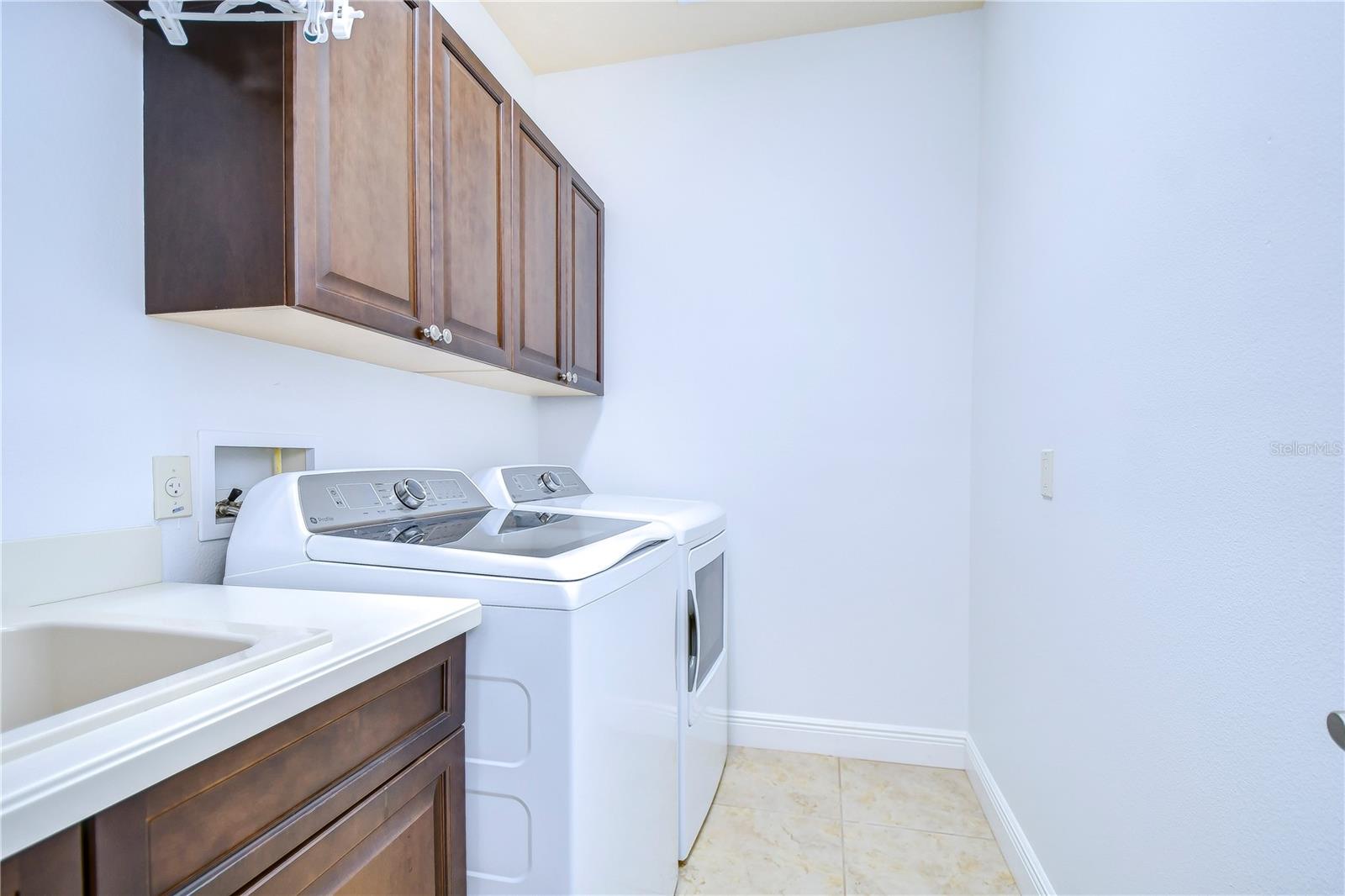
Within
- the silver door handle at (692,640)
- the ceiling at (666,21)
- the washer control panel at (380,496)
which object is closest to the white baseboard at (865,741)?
the silver door handle at (692,640)

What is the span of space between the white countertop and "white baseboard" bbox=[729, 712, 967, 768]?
5.69 ft

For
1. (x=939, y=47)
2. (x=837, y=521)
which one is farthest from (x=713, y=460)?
(x=939, y=47)

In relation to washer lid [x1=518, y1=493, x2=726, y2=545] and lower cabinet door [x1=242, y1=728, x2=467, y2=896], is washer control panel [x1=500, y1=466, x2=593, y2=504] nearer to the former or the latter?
washer lid [x1=518, y1=493, x2=726, y2=545]

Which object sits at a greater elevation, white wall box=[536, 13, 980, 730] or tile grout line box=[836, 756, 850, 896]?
white wall box=[536, 13, 980, 730]

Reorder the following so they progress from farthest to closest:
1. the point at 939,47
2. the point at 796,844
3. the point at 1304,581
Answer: the point at 939,47, the point at 796,844, the point at 1304,581

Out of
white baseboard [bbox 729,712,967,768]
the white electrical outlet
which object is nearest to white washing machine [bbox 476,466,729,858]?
white baseboard [bbox 729,712,967,768]

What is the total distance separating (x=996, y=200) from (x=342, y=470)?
2.06 metres

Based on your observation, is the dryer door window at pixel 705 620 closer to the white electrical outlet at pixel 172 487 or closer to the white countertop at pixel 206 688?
the white countertop at pixel 206 688

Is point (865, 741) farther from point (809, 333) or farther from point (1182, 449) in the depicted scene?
point (1182, 449)

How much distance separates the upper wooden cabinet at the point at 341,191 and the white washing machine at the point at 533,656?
0.37 meters

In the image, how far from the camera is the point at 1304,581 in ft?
2.23

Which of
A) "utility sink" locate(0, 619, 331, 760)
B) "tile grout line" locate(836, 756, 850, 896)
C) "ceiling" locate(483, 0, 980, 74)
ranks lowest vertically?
"tile grout line" locate(836, 756, 850, 896)

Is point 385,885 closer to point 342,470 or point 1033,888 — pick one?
point 342,470

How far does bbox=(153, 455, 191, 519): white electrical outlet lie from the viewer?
109 cm
